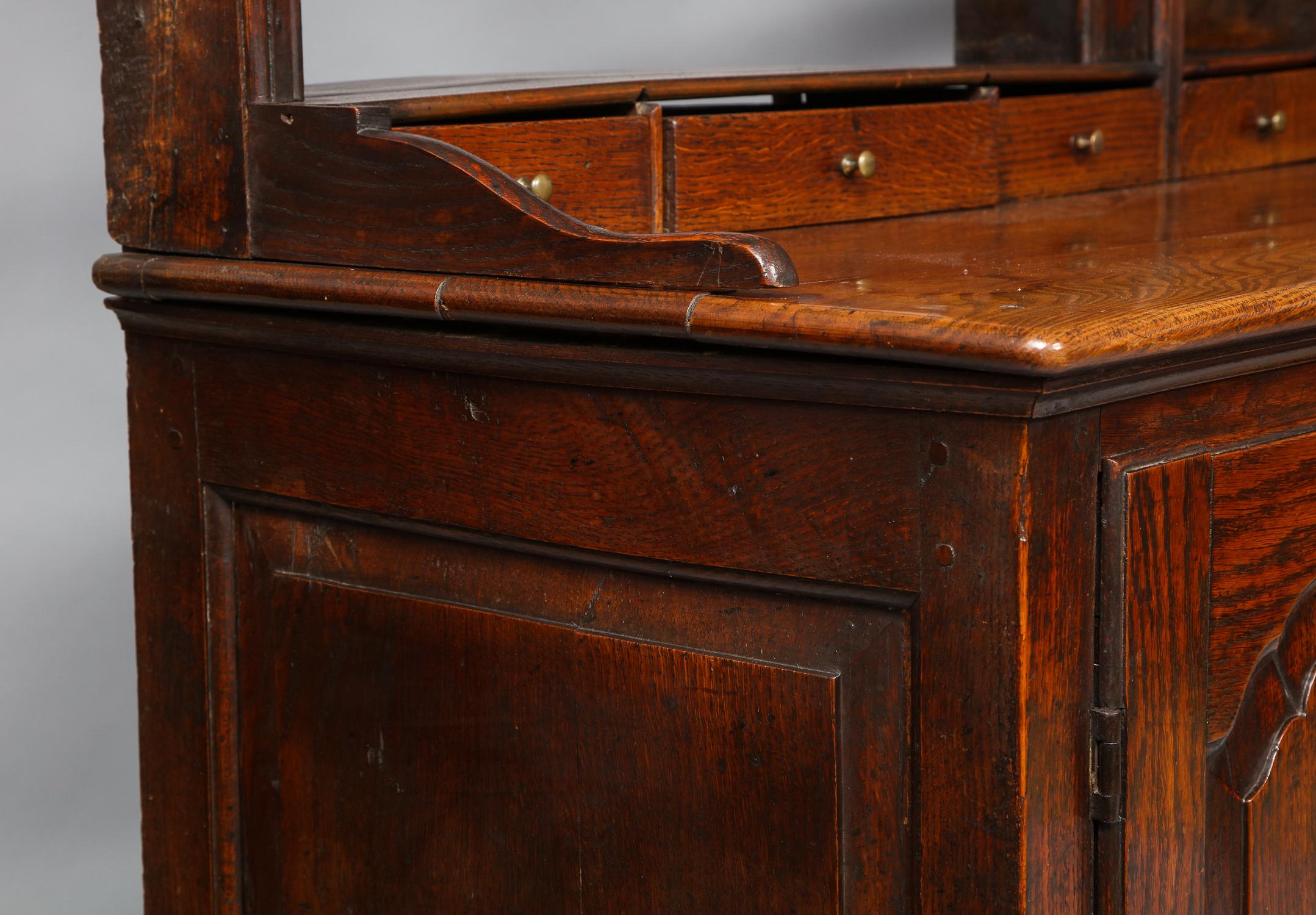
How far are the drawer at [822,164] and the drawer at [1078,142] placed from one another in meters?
0.07

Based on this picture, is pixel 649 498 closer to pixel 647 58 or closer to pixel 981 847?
pixel 981 847

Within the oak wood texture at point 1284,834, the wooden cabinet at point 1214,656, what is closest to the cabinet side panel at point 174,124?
the wooden cabinet at point 1214,656

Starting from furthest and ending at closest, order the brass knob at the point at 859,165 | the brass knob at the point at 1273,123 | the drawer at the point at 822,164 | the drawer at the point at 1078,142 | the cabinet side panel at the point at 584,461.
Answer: the brass knob at the point at 1273,123
the drawer at the point at 1078,142
the brass knob at the point at 859,165
the drawer at the point at 822,164
the cabinet side panel at the point at 584,461

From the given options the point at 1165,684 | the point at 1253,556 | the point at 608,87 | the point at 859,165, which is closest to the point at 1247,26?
the point at 859,165

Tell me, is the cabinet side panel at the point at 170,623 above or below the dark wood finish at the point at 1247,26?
below

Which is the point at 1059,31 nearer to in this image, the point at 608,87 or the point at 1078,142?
the point at 1078,142

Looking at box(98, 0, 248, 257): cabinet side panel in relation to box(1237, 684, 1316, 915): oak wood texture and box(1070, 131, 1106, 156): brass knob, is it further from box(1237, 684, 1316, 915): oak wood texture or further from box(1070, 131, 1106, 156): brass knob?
box(1070, 131, 1106, 156): brass knob

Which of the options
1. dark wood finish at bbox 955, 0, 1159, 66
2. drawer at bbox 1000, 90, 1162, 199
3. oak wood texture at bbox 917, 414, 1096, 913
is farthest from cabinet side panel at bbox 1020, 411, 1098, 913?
dark wood finish at bbox 955, 0, 1159, 66

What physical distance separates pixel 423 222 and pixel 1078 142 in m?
1.05

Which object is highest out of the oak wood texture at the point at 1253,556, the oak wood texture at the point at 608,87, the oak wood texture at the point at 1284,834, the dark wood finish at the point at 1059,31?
the dark wood finish at the point at 1059,31

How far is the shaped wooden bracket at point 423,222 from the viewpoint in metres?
1.17

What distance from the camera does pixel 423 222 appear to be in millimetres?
1306

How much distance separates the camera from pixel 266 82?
1412 mm

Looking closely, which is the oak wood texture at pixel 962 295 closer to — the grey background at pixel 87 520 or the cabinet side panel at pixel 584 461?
the cabinet side panel at pixel 584 461
